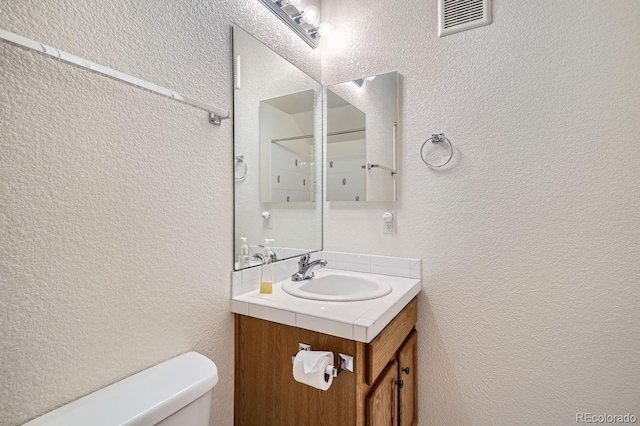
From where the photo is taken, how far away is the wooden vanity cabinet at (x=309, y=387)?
3.46 feet

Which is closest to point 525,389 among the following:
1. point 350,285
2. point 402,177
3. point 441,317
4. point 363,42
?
point 441,317

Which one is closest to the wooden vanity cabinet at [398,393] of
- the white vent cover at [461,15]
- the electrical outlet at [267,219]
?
the electrical outlet at [267,219]

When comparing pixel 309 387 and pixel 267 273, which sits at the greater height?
pixel 267 273

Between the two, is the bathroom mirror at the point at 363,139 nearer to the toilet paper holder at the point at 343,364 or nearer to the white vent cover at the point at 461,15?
the white vent cover at the point at 461,15

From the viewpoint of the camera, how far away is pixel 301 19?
5.31 ft

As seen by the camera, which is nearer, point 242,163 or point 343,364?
point 343,364

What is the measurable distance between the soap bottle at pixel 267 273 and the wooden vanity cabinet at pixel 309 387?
0.14 m

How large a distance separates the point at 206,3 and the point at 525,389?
209 cm

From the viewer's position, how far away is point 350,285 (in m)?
1.66

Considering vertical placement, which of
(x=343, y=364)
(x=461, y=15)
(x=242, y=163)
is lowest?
(x=343, y=364)

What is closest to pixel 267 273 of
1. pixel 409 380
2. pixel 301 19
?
pixel 409 380

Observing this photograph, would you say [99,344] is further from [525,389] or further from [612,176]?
Answer: [612,176]

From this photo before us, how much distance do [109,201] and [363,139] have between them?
4.23 ft

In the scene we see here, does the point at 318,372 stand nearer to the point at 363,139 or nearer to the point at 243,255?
the point at 243,255
